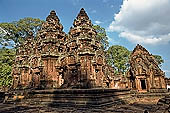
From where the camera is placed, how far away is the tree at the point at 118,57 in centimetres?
3139

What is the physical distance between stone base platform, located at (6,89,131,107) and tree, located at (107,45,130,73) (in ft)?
70.0

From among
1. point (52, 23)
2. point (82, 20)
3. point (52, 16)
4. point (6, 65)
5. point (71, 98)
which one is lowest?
point (71, 98)

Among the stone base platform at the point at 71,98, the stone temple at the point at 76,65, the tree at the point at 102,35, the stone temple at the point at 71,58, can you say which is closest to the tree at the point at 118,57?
the tree at the point at 102,35

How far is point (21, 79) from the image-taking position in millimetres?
17266

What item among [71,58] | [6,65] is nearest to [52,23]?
[71,58]

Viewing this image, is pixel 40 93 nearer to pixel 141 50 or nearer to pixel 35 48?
pixel 35 48

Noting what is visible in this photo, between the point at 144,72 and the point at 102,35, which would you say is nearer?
the point at 144,72

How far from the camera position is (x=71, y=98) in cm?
820

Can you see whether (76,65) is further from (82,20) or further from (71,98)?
(82,20)

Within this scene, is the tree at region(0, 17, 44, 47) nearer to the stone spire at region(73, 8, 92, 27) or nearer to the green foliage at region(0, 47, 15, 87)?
the green foliage at region(0, 47, 15, 87)

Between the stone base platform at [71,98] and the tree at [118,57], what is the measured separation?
70.0 ft

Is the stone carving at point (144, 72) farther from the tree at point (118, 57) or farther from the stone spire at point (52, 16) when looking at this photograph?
the tree at point (118, 57)

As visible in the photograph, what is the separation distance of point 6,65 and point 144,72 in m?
22.2

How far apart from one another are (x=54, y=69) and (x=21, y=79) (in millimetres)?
7569
